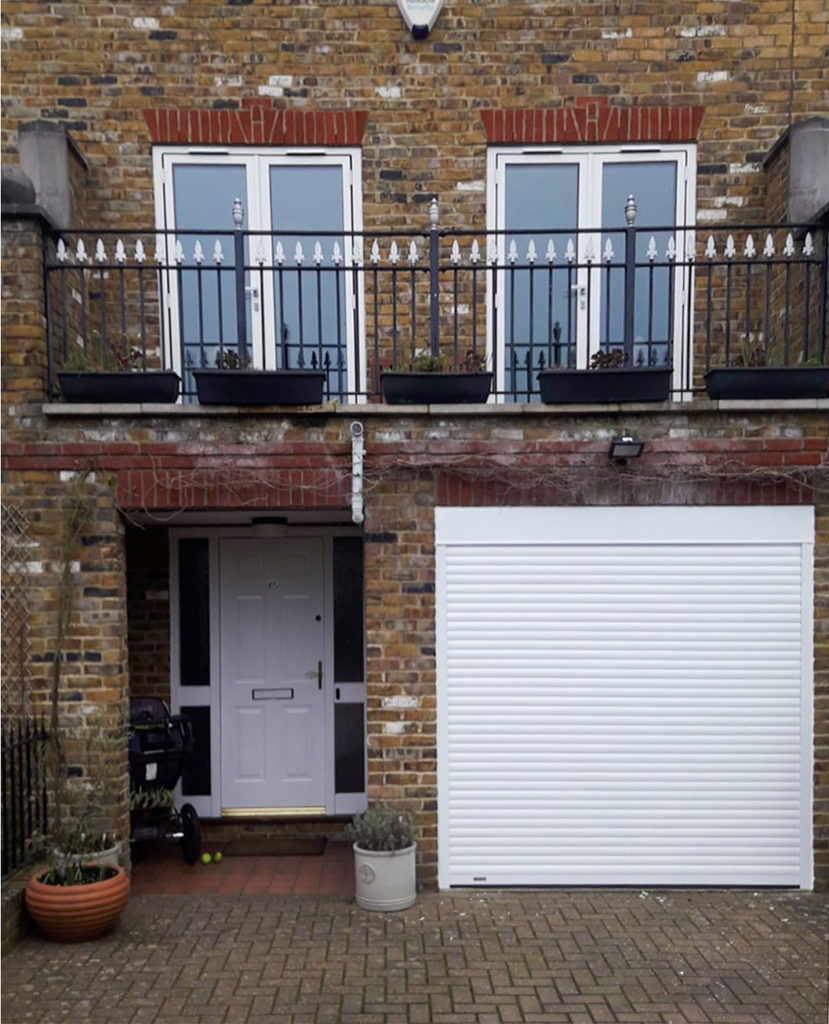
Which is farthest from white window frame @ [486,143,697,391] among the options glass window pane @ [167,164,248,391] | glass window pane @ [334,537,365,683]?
glass window pane @ [167,164,248,391]

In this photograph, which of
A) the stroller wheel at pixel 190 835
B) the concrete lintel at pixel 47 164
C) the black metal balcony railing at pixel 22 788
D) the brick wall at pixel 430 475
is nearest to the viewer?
the black metal balcony railing at pixel 22 788

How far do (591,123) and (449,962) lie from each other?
223 inches

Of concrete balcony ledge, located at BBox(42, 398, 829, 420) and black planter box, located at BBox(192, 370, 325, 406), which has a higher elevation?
black planter box, located at BBox(192, 370, 325, 406)

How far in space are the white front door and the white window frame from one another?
2324 millimetres

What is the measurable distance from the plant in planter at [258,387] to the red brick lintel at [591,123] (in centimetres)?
251

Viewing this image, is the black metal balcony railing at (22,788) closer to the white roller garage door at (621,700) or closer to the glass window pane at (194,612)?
the glass window pane at (194,612)

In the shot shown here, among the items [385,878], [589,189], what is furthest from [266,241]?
[385,878]

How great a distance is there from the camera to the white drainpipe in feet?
15.4

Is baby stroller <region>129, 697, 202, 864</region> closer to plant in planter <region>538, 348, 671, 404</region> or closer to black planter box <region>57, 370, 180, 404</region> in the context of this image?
black planter box <region>57, 370, 180, 404</region>

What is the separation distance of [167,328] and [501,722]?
3.70 metres

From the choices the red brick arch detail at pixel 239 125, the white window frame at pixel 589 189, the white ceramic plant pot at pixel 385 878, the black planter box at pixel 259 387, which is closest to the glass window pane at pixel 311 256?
the red brick arch detail at pixel 239 125

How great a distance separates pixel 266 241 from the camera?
5730mm

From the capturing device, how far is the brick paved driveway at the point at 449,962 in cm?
364

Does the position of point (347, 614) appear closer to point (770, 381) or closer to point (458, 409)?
point (458, 409)
